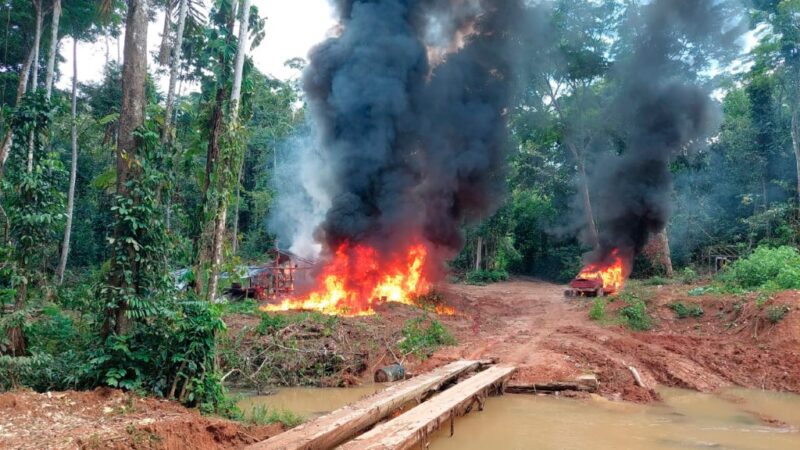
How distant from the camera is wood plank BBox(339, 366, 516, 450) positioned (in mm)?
6102

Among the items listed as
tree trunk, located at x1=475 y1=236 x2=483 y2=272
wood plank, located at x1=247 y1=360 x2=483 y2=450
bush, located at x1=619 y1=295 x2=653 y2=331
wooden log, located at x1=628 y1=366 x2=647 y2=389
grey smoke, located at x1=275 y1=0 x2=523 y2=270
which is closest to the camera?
wood plank, located at x1=247 y1=360 x2=483 y2=450

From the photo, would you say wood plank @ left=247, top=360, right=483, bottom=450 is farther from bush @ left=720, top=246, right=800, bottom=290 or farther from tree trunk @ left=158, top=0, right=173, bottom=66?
tree trunk @ left=158, top=0, right=173, bottom=66

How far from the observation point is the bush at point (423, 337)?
42.4ft

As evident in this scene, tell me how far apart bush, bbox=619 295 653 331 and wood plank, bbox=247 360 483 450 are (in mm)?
9025

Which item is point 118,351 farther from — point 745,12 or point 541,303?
point 745,12

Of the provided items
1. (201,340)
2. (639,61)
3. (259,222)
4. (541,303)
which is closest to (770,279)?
(541,303)

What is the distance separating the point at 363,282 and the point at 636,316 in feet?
29.3

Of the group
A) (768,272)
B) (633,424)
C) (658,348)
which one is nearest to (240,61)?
(633,424)

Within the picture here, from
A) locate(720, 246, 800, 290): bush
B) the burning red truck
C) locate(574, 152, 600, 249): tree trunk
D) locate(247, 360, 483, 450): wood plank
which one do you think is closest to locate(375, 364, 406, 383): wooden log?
locate(247, 360, 483, 450): wood plank

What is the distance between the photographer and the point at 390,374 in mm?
11195

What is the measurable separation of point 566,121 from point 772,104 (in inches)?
430

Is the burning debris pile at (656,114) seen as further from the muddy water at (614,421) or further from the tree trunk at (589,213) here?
the muddy water at (614,421)

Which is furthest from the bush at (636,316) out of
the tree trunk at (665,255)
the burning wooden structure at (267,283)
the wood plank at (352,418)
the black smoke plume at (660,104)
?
the burning wooden structure at (267,283)

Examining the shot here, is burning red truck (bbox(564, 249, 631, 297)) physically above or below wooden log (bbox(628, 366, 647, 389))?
above
